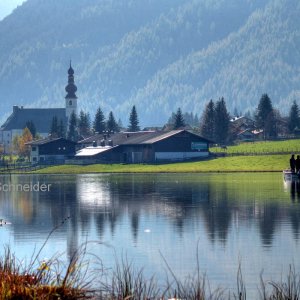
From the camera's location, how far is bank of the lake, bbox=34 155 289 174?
111375mm

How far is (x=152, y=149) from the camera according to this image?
5566 inches

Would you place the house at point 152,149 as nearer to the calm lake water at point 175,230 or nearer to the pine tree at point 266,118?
the pine tree at point 266,118

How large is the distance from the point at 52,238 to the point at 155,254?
573 cm

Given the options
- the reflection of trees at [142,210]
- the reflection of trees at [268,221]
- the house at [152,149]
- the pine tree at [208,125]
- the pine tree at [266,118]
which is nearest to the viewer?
the reflection of trees at [268,221]

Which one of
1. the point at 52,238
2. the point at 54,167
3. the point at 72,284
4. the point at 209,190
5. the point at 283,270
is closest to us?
the point at 72,284

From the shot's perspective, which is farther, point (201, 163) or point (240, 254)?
point (201, 163)

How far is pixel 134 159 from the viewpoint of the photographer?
14575cm

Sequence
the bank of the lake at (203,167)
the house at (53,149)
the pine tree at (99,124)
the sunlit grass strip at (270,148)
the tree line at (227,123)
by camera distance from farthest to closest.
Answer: the pine tree at (99,124) → the tree line at (227,123) → the house at (53,149) → the sunlit grass strip at (270,148) → the bank of the lake at (203,167)

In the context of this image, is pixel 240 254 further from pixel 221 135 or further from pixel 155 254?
pixel 221 135

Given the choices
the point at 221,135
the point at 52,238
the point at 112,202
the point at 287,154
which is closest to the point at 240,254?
the point at 52,238

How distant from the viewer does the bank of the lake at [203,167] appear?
4385 inches

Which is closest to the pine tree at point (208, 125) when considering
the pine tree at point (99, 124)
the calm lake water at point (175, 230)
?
the pine tree at point (99, 124)

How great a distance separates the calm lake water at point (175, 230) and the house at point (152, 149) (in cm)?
8161

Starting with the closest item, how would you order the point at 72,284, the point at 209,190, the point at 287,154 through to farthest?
the point at 72,284
the point at 209,190
the point at 287,154
